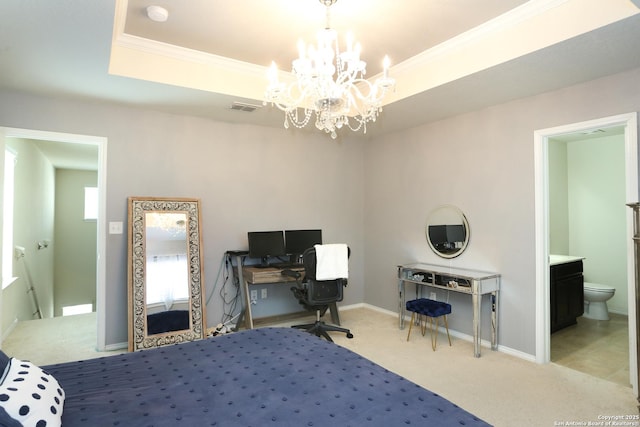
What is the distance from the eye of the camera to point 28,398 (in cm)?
121

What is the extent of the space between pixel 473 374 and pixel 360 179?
3.09 metres

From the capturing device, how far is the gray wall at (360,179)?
3438 millimetres

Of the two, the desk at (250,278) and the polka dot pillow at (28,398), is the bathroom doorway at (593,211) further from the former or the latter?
the polka dot pillow at (28,398)

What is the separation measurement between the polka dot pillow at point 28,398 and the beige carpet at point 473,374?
2.43 metres

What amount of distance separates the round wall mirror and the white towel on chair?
1.23m

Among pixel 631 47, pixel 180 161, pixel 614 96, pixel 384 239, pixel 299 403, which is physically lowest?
pixel 299 403

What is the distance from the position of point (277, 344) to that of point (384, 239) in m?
3.19

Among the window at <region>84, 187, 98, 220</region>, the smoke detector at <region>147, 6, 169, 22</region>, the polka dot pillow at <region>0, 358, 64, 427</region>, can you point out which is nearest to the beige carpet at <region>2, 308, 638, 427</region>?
the polka dot pillow at <region>0, 358, 64, 427</region>

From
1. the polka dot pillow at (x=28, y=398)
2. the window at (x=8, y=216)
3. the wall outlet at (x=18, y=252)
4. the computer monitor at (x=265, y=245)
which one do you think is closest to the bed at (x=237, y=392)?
the polka dot pillow at (x=28, y=398)

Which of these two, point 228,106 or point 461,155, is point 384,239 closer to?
point 461,155

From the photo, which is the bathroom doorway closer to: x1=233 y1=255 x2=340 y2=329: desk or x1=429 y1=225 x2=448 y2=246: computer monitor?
x1=429 y1=225 x2=448 y2=246: computer monitor

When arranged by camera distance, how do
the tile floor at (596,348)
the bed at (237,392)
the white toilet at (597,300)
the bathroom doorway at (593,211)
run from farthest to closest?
1. the bathroom doorway at (593,211)
2. the white toilet at (597,300)
3. the tile floor at (596,348)
4. the bed at (237,392)

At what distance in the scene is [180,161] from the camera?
4.07 metres

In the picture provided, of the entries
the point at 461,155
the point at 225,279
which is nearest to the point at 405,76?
the point at 461,155
